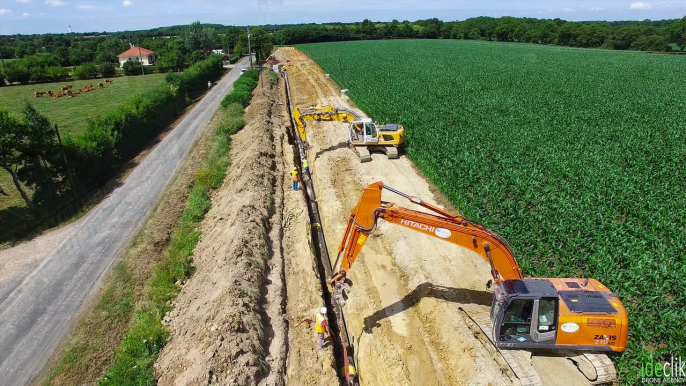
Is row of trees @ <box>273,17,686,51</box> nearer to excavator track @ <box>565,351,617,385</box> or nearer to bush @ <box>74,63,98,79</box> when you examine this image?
bush @ <box>74,63,98,79</box>

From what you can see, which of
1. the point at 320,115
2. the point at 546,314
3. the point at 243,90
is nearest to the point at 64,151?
the point at 320,115

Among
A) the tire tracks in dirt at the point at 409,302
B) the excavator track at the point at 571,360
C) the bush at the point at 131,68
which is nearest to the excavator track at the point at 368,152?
the tire tracks in dirt at the point at 409,302

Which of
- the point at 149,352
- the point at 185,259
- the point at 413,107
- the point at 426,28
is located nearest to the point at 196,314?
the point at 149,352

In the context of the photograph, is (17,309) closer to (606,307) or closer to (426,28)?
(606,307)

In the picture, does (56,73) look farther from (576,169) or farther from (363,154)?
(576,169)

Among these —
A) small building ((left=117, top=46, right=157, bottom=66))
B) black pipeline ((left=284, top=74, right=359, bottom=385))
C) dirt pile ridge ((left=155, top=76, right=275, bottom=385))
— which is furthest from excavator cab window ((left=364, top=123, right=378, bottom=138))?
small building ((left=117, top=46, right=157, bottom=66))

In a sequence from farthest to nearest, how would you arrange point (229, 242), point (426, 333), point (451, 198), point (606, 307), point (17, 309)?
point (451, 198), point (229, 242), point (17, 309), point (426, 333), point (606, 307)
